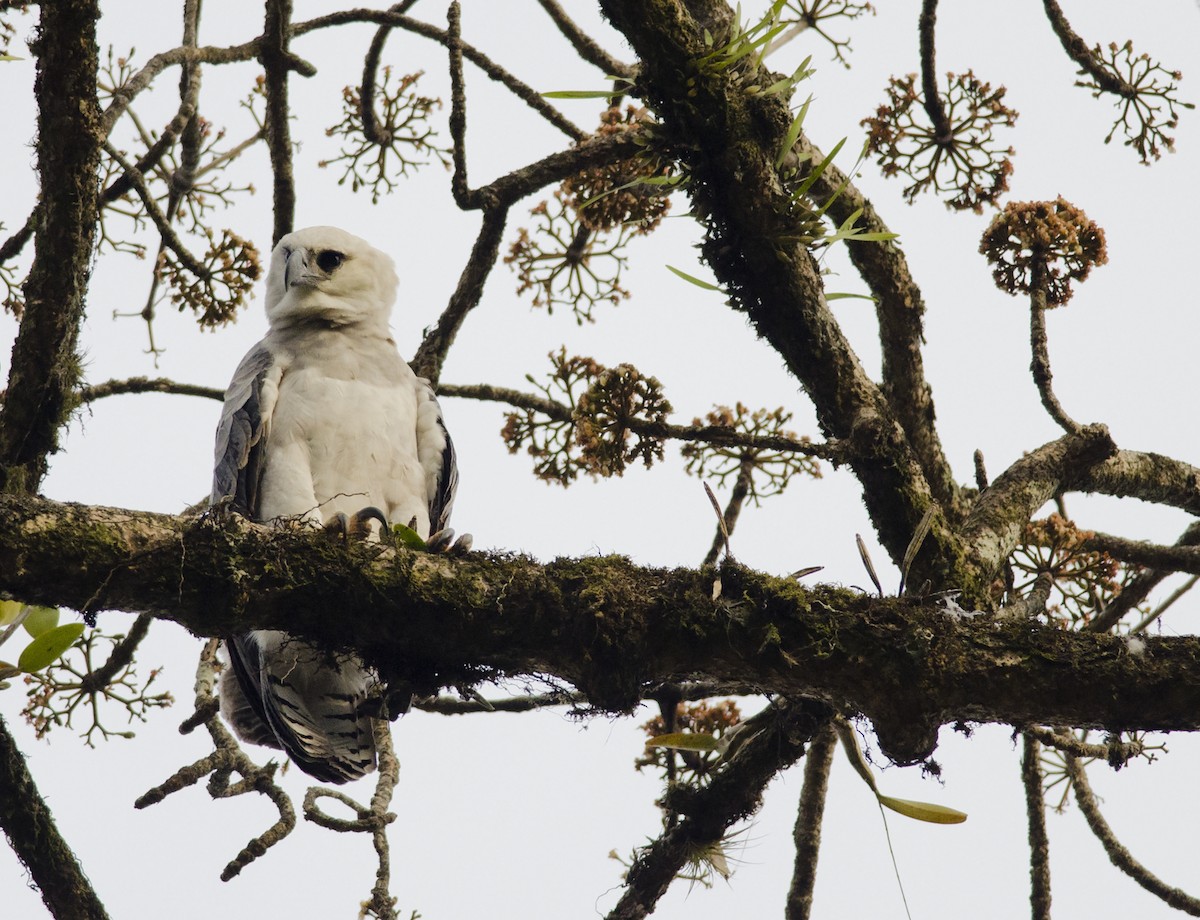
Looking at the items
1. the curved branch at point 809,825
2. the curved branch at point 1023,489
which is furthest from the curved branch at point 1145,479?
the curved branch at point 809,825

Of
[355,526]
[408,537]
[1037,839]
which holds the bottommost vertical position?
[1037,839]

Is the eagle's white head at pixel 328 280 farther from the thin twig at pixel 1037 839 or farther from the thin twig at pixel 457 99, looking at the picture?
the thin twig at pixel 1037 839

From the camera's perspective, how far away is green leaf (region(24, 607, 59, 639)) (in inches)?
131

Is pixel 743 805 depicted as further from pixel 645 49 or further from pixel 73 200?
pixel 73 200

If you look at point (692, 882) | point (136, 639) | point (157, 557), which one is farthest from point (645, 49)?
point (136, 639)

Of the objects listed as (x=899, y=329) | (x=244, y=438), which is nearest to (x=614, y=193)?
(x=899, y=329)

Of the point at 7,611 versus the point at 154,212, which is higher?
the point at 154,212

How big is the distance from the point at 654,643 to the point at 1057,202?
258 centimetres

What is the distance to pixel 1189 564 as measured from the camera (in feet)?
15.2

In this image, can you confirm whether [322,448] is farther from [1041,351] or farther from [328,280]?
[1041,351]

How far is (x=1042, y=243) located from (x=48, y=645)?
3718 millimetres

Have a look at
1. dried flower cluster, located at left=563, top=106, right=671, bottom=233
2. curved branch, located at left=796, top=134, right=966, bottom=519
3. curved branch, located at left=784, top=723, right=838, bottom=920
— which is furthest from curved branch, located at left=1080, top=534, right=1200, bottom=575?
dried flower cluster, located at left=563, top=106, right=671, bottom=233

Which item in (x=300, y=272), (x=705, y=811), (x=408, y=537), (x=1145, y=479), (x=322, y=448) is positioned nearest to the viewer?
(x=408, y=537)

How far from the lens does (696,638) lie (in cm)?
305
